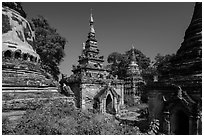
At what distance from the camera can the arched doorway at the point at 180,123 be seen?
838 cm

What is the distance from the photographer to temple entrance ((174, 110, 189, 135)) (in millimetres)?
8375

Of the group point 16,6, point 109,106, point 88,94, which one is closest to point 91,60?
point 109,106

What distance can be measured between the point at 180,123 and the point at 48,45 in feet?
57.5

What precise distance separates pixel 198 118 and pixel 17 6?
13186 mm

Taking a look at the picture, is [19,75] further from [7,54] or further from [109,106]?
[109,106]

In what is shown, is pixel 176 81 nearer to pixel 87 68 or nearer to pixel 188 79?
pixel 188 79

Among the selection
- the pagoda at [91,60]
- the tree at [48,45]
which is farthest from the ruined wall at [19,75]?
the pagoda at [91,60]

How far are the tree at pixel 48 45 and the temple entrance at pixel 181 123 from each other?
16312 millimetres

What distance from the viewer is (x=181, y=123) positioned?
8.51 meters

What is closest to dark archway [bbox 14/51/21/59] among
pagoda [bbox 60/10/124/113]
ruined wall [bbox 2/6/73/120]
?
ruined wall [bbox 2/6/73/120]

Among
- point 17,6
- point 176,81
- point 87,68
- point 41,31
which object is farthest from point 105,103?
point 41,31

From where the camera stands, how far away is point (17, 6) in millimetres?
11586

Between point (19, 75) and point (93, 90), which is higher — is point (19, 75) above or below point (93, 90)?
above

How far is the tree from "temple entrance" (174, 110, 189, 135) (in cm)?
1631
